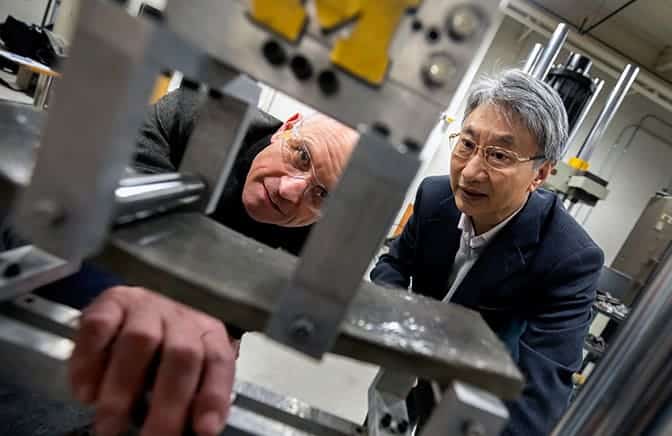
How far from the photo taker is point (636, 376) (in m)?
0.43

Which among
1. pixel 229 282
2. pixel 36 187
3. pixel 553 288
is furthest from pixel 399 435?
pixel 553 288

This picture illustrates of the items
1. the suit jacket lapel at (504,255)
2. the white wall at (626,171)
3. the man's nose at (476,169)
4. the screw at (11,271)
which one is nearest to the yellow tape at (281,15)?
the screw at (11,271)

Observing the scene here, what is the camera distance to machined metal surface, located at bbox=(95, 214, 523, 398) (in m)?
0.35

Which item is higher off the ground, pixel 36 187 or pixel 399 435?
pixel 36 187

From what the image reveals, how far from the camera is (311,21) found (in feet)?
1.07

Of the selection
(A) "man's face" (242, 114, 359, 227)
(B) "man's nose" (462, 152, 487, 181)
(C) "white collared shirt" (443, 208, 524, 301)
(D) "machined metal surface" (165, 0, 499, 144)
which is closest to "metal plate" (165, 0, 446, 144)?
(D) "machined metal surface" (165, 0, 499, 144)

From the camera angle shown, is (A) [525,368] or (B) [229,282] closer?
(B) [229,282]

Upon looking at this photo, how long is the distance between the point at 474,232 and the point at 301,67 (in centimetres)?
118

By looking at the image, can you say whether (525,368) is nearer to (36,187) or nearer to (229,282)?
(229,282)

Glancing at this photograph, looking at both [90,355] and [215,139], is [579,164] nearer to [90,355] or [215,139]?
[215,139]

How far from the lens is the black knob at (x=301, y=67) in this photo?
1.09 feet

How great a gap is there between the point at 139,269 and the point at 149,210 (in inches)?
3.6

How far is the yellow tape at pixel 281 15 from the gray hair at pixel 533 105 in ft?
3.39

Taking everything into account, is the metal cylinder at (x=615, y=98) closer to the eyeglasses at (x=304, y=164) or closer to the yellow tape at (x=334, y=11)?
the eyeglasses at (x=304, y=164)
